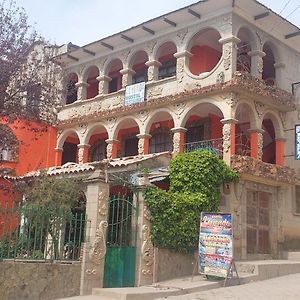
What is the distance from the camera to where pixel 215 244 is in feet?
43.3

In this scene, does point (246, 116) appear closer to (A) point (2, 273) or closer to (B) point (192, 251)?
(B) point (192, 251)

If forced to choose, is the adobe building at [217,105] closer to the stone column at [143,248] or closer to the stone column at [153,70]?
the stone column at [153,70]

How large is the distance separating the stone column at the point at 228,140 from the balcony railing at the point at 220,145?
0.57 m

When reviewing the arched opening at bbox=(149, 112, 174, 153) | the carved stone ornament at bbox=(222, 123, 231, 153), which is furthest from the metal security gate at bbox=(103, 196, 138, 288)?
the arched opening at bbox=(149, 112, 174, 153)

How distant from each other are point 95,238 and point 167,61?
41.0 ft

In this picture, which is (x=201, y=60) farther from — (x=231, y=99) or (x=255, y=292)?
(x=255, y=292)

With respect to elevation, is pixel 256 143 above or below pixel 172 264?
above

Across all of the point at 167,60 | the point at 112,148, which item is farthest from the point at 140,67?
the point at 112,148

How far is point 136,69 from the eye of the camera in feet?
79.2

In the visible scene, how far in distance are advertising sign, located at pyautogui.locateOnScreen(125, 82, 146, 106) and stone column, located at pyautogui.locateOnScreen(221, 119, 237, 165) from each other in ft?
14.9

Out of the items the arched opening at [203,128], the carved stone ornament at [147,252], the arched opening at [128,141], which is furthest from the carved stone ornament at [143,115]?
the carved stone ornament at [147,252]

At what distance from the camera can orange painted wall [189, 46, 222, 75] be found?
21312mm

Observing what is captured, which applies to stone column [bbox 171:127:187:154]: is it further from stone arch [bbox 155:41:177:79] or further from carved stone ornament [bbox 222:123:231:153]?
stone arch [bbox 155:41:177:79]

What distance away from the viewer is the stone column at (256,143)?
18.7 m
